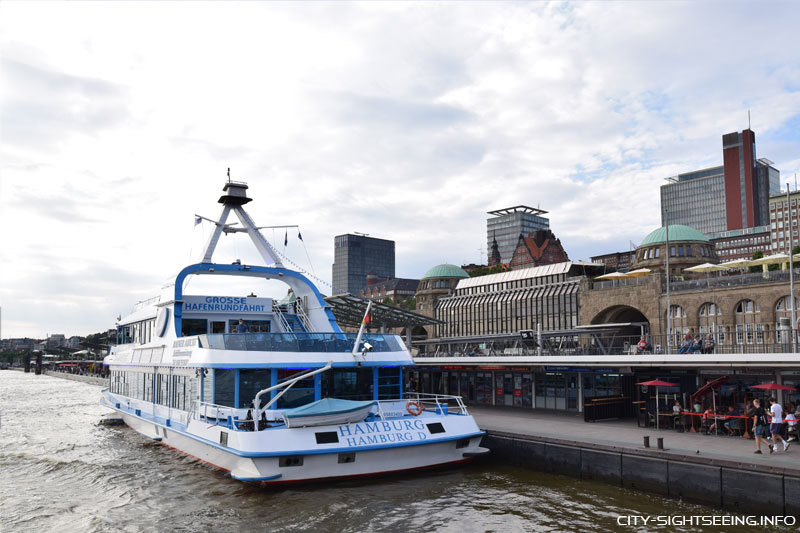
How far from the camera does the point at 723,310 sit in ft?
200

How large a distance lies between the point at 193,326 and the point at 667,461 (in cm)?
2023

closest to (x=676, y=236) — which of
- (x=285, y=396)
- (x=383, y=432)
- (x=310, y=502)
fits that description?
(x=383, y=432)

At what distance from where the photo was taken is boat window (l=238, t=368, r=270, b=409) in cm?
2158

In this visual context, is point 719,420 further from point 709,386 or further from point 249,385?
point 249,385

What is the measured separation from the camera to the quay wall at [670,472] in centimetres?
1623

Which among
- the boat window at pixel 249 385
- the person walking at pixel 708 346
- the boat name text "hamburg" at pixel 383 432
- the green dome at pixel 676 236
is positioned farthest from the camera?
the green dome at pixel 676 236

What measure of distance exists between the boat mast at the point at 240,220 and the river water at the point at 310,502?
1065cm

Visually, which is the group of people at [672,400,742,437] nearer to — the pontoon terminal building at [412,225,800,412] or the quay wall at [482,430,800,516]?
the pontoon terminal building at [412,225,800,412]

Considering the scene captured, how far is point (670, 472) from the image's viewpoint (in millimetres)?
18375

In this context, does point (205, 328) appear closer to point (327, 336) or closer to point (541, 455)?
point (327, 336)

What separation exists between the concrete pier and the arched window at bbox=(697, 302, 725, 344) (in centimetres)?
4022

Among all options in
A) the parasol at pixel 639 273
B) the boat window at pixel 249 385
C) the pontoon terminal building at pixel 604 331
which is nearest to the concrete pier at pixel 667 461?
the pontoon terminal building at pixel 604 331

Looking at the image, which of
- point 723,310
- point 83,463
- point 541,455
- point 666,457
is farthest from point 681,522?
point 723,310

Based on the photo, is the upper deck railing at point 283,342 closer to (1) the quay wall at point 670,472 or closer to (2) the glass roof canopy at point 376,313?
(1) the quay wall at point 670,472
